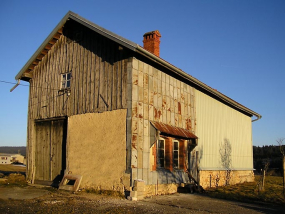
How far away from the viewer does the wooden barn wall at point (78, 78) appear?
11773 mm

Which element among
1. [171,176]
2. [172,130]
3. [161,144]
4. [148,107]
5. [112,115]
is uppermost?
[148,107]

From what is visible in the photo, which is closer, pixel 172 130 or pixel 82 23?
pixel 82 23

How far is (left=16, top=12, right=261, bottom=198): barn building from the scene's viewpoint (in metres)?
11.2

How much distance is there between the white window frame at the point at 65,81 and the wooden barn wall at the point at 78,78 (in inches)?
5.6

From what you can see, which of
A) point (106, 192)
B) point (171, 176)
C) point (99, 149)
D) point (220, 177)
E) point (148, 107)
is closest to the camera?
point (106, 192)

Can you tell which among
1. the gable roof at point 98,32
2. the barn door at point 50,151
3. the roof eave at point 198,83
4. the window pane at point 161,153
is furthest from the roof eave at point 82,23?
the window pane at point 161,153

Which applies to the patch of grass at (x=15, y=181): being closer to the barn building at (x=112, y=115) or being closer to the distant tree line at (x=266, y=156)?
the barn building at (x=112, y=115)

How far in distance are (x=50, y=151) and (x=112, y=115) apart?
4.15m

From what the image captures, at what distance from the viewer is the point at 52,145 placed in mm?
13789

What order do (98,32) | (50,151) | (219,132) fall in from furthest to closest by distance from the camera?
(219,132)
(50,151)
(98,32)

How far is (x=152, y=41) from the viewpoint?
48.2 feet

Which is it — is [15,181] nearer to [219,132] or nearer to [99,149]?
[99,149]

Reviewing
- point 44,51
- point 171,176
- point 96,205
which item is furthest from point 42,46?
point 96,205

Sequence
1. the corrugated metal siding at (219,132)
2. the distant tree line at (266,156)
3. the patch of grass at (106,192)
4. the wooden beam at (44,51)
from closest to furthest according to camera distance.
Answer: the patch of grass at (106,192) < the wooden beam at (44,51) < the corrugated metal siding at (219,132) < the distant tree line at (266,156)
